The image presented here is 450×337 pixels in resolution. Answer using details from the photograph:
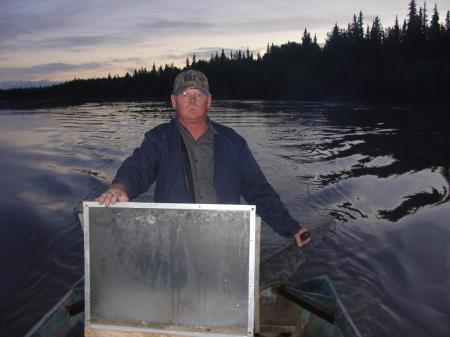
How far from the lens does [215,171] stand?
161 inches

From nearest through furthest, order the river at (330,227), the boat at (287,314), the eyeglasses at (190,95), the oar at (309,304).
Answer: the eyeglasses at (190,95) < the boat at (287,314) < the oar at (309,304) < the river at (330,227)

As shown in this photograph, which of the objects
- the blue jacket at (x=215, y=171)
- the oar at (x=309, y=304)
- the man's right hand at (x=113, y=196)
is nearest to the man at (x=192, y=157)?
the blue jacket at (x=215, y=171)

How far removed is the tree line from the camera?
75188 mm

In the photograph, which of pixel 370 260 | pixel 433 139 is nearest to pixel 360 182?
pixel 370 260

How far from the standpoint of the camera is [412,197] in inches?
535

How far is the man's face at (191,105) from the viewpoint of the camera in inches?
161

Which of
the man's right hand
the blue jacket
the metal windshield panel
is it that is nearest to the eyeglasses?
the blue jacket

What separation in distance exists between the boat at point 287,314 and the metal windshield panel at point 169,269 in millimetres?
1254

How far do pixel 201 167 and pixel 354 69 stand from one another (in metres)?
102

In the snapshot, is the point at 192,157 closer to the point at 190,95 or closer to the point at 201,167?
the point at 201,167

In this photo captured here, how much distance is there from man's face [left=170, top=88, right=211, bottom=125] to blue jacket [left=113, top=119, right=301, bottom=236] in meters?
0.14

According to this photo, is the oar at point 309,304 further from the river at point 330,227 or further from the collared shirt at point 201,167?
the river at point 330,227

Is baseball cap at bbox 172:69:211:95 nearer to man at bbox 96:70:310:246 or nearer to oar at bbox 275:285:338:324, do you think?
man at bbox 96:70:310:246

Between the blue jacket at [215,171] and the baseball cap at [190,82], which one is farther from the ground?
the baseball cap at [190,82]
